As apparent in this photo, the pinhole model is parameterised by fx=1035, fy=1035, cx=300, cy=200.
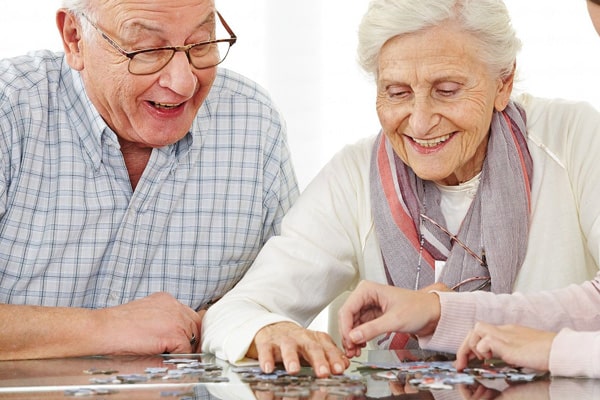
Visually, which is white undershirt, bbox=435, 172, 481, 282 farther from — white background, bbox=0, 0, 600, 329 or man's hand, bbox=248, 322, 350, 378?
white background, bbox=0, 0, 600, 329

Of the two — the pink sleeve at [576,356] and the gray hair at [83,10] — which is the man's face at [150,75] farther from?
the pink sleeve at [576,356]

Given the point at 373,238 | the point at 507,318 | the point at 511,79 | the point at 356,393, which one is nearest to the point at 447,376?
the point at 356,393

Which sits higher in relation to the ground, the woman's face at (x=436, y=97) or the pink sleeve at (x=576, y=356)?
the woman's face at (x=436, y=97)

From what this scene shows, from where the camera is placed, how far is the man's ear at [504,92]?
10.1 ft

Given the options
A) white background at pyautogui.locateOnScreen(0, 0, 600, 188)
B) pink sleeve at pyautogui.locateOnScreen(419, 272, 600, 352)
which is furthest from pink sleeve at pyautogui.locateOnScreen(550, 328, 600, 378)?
white background at pyautogui.locateOnScreen(0, 0, 600, 188)

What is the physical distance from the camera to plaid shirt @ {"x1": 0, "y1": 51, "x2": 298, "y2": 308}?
3.15 m

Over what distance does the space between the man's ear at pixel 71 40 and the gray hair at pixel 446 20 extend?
89cm

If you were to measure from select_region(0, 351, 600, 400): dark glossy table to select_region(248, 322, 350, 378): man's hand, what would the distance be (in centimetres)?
4

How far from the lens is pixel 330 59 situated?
541 cm

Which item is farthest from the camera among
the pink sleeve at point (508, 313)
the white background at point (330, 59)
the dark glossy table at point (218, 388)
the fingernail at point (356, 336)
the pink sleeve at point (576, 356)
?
the white background at point (330, 59)

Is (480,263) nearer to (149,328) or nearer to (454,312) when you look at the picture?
(454,312)

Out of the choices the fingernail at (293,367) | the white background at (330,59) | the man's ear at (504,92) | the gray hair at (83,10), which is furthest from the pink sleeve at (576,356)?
the white background at (330,59)

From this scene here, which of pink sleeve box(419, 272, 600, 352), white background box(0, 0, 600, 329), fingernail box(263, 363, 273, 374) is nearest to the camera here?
fingernail box(263, 363, 273, 374)

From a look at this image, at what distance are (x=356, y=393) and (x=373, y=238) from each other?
3.46 ft
